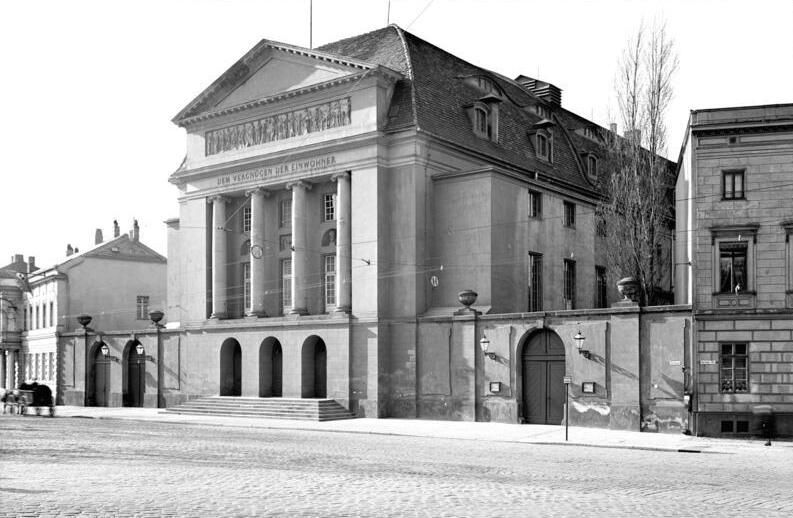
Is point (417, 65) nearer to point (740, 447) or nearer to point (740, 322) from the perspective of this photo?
point (740, 322)

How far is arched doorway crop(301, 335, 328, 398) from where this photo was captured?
44.2 metres

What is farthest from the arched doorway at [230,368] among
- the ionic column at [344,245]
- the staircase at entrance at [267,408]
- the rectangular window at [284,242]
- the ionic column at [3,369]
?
the ionic column at [3,369]

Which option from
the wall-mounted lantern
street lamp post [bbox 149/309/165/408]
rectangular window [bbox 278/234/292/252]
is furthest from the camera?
street lamp post [bbox 149/309/165/408]

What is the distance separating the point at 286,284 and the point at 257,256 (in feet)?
7.00

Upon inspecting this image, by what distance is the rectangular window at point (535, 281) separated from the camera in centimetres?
4556

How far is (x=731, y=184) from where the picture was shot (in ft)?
108

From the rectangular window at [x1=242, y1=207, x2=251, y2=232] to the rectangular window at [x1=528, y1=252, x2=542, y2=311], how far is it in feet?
49.1

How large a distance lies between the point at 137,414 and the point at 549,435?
2261 centimetres

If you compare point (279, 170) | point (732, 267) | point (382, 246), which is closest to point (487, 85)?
point (279, 170)

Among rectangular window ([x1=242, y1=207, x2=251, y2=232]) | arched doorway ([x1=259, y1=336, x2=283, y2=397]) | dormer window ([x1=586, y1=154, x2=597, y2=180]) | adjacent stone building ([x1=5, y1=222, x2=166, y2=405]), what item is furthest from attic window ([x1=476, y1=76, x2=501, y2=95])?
adjacent stone building ([x1=5, y1=222, x2=166, y2=405])

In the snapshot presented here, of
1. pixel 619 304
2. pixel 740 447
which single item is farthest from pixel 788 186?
pixel 740 447

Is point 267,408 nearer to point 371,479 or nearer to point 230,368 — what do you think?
point 230,368

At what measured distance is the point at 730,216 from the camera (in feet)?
107

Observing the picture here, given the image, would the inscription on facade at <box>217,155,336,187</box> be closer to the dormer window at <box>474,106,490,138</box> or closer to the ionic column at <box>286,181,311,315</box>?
the ionic column at <box>286,181,311,315</box>
